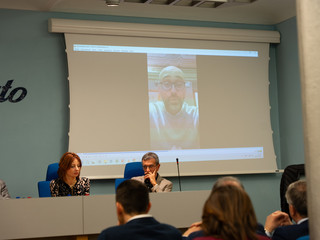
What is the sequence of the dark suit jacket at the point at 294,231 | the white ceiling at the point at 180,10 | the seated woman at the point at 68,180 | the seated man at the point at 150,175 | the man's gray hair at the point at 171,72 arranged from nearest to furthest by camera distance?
1. the dark suit jacket at the point at 294,231
2. the seated woman at the point at 68,180
3. the seated man at the point at 150,175
4. the white ceiling at the point at 180,10
5. the man's gray hair at the point at 171,72

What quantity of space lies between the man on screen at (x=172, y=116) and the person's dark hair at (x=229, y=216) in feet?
15.6

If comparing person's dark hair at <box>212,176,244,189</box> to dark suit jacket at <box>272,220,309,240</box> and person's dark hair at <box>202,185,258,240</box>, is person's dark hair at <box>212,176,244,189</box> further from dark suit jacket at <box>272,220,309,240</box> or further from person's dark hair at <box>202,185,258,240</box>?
dark suit jacket at <box>272,220,309,240</box>

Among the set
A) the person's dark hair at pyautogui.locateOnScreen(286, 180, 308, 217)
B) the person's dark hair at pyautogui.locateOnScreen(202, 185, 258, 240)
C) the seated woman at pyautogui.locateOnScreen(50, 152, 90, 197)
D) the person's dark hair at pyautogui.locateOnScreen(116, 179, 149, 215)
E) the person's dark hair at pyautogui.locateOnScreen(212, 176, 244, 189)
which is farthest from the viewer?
the seated woman at pyautogui.locateOnScreen(50, 152, 90, 197)

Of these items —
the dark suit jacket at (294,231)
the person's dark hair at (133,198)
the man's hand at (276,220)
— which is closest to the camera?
the person's dark hair at (133,198)

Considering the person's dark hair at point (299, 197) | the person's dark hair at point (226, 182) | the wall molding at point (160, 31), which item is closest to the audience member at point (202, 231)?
the person's dark hair at point (226, 182)

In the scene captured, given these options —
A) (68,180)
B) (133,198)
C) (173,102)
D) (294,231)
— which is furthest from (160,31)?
(133,198)

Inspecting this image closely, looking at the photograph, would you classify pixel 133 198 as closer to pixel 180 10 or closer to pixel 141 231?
pixel 141 231

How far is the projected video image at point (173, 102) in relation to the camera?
6.57m

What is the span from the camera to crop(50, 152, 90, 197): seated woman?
14.5 ft

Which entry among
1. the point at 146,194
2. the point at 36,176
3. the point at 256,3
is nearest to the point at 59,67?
the point at 36,176

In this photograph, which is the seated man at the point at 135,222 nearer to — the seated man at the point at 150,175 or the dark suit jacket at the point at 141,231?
the dark suit jacket at the point at 141,231

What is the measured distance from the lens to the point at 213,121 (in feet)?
22.4

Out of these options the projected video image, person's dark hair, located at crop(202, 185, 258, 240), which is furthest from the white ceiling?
person's dark hair, located at crop(202, 185, 258, 240)

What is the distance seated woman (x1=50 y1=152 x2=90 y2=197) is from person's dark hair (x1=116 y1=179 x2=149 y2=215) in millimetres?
2459
